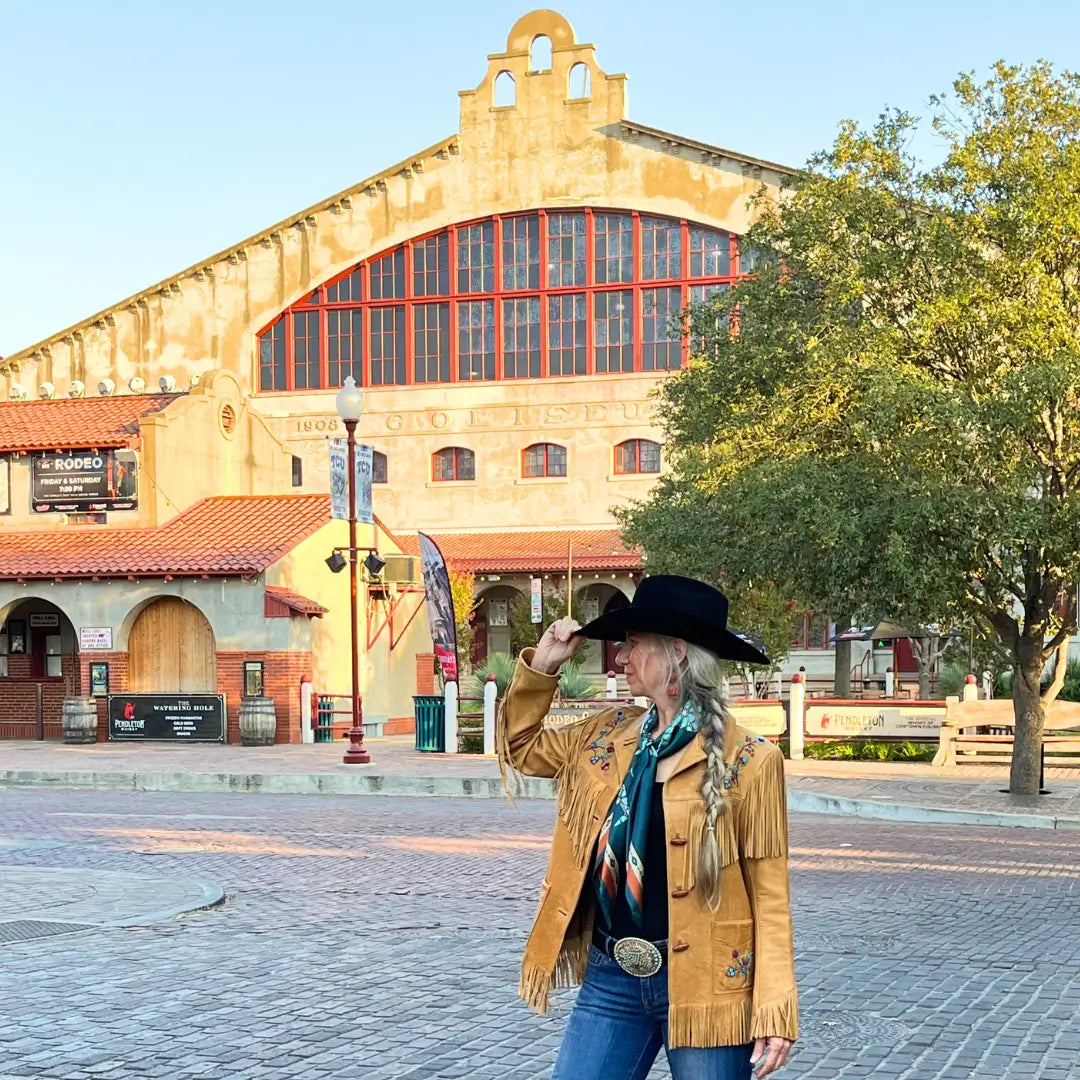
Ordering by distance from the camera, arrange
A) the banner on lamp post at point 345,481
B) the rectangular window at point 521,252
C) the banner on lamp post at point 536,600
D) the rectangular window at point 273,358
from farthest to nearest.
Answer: the rectangular window at point 273,358 → the rectangular window at point 521,252 → the banner on lamp post at point 536,600 → the banner on lamp post at point 345,481

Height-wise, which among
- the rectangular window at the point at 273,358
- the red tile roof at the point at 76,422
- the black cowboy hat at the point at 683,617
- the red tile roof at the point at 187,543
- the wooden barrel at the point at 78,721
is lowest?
the wooden barrel at the point at 78,721

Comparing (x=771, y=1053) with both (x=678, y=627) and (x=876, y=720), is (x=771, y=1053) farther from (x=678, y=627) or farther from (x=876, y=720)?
(x=876, y=720)

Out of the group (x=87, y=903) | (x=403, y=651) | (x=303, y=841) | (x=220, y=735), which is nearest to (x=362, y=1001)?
(x=87, y=903)

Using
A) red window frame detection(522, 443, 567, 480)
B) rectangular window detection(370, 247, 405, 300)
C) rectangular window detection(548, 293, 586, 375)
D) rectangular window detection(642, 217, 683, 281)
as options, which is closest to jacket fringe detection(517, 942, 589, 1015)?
red window frame detection(522, 443, 567, 480)

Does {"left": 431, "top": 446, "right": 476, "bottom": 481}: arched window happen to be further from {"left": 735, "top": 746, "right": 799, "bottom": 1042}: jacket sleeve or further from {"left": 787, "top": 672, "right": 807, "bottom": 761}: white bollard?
{"left": 735, "top": 746, "right": 799, "bottom": 1042}: jacket sleeve

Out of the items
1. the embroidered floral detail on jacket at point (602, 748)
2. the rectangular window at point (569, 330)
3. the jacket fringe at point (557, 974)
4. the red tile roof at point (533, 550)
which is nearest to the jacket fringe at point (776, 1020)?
the jacket fringe at point (557, 974)

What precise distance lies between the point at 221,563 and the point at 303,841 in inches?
602

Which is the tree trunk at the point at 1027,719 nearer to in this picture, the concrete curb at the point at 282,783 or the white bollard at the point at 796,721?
the concrete curb at the point at 282,783

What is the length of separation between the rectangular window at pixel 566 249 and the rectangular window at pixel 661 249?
6.90 feet

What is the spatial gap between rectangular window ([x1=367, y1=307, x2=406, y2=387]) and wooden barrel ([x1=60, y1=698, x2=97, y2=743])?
79.6 feet

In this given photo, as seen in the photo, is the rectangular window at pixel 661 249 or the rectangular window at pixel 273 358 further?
the rectangular window at pixel 273 358

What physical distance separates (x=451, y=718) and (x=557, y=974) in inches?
895

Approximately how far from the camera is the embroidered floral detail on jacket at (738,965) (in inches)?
146

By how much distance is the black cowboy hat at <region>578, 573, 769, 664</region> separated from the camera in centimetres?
387
